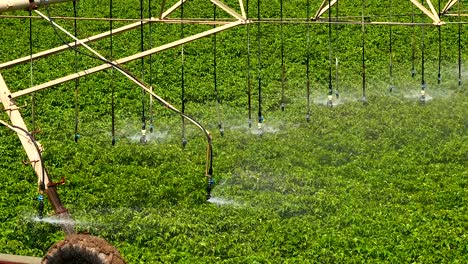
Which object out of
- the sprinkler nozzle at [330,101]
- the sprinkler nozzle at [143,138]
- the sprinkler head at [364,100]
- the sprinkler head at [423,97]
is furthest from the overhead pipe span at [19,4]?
the sprinkler head at [423,97]

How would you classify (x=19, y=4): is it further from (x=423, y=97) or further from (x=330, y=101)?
(x=423, y=97)

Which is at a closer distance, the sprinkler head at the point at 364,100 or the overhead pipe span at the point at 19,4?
the overhead pipe span at the point at 19,4

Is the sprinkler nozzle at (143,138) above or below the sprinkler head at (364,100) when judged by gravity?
below

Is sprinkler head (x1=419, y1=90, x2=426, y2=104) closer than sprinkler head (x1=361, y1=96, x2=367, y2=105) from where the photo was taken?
No

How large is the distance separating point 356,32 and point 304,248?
18.0 metres

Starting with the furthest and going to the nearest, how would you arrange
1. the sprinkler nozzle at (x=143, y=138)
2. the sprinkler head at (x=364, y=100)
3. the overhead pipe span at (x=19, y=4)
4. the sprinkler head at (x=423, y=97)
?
the sprinkler head at (x=423, y=97) → the sprinkler head at (x=364, y=100) → the sprinkler nozzle at (x=143, y=138) → the overhead pipe span at (x=19, y=4)

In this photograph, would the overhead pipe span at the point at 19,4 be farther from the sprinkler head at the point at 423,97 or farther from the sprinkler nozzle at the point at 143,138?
the sprinkler head at the point at 423,97

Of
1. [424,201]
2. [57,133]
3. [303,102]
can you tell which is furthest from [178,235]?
[303,102]

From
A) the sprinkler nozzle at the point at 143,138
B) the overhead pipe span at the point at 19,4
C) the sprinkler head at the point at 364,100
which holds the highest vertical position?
the overhead pipe span at the point at 19,4

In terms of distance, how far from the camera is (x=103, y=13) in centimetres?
3822

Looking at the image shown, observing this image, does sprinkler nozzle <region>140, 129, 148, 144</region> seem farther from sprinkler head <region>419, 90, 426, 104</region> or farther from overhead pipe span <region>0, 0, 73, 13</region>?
overhead pipe span <region>0, 0, 73, 13</region>

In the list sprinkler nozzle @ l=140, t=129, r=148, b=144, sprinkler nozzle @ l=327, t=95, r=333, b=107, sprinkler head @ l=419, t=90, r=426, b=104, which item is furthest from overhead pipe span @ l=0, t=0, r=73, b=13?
sprinkler head @ l=419, t=90, r=426, b=104

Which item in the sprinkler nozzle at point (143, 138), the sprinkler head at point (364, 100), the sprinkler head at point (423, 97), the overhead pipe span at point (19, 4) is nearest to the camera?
the overhead pipe span at point (19, 4)

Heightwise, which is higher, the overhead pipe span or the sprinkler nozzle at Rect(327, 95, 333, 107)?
the overhead pipe span
